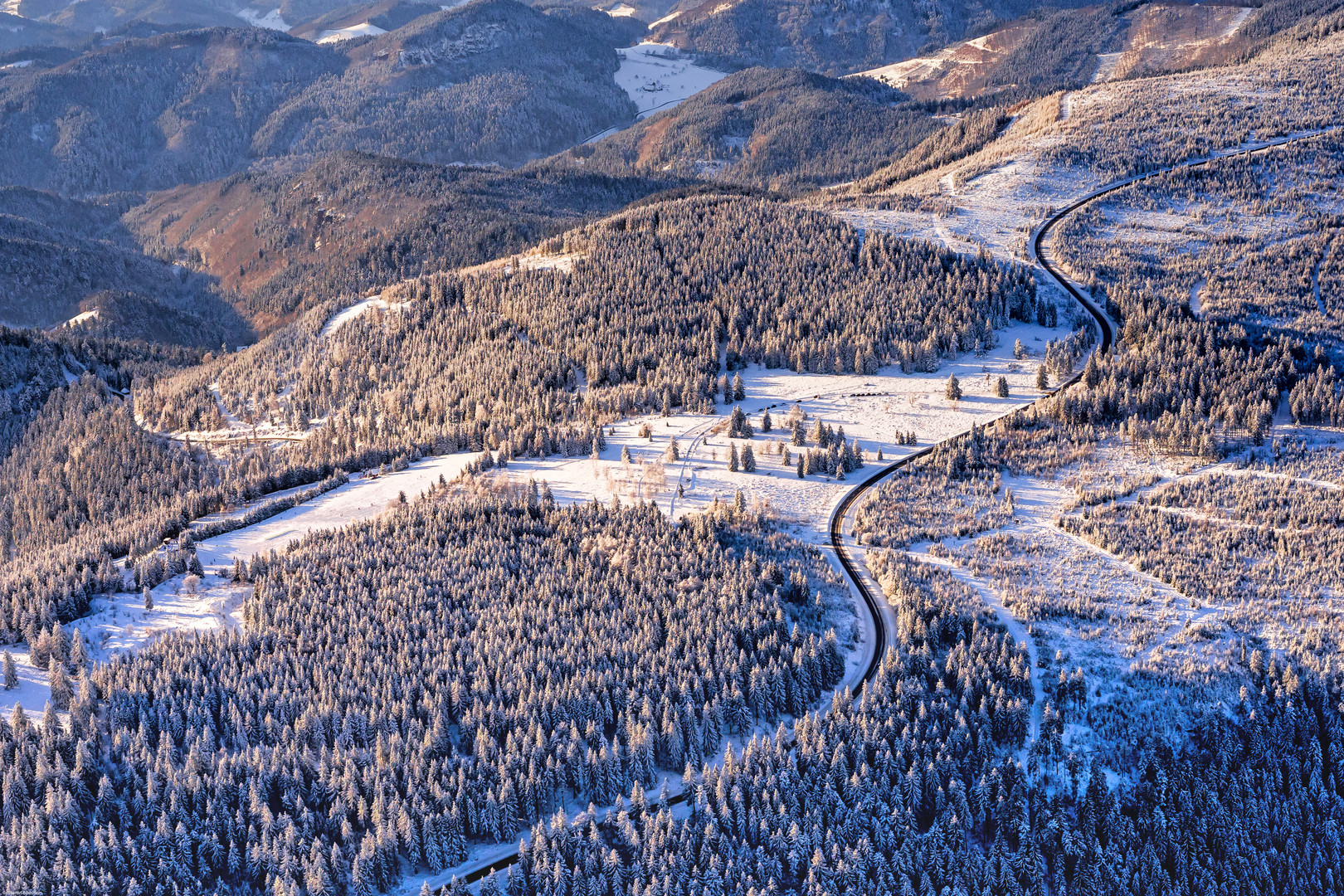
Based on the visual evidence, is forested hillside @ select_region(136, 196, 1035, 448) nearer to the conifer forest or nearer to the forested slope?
the conifer forest

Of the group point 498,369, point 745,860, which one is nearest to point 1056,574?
point 745,860

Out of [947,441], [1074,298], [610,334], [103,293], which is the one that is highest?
[103,293]

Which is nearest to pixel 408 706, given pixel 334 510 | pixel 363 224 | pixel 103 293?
pixel 334 510

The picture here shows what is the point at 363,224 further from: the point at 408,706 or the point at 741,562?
the point at 408,706

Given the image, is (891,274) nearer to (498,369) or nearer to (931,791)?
(498,369)

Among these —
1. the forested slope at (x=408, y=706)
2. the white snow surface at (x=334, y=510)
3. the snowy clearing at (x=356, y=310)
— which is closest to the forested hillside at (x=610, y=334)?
the snowy clearing at (x=356, y=310)

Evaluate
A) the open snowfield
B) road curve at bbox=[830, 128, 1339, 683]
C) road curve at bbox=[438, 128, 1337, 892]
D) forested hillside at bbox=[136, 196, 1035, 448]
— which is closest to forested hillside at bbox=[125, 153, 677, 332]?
forested hillside at bbox=[136, 196, 1035, 448]

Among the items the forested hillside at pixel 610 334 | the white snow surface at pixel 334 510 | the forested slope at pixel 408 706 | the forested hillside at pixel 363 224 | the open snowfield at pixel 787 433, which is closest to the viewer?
the forested slope at pixel 408 706

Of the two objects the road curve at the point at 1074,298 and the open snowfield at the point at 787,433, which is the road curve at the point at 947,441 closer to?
the road curve at the point at 1074,298
